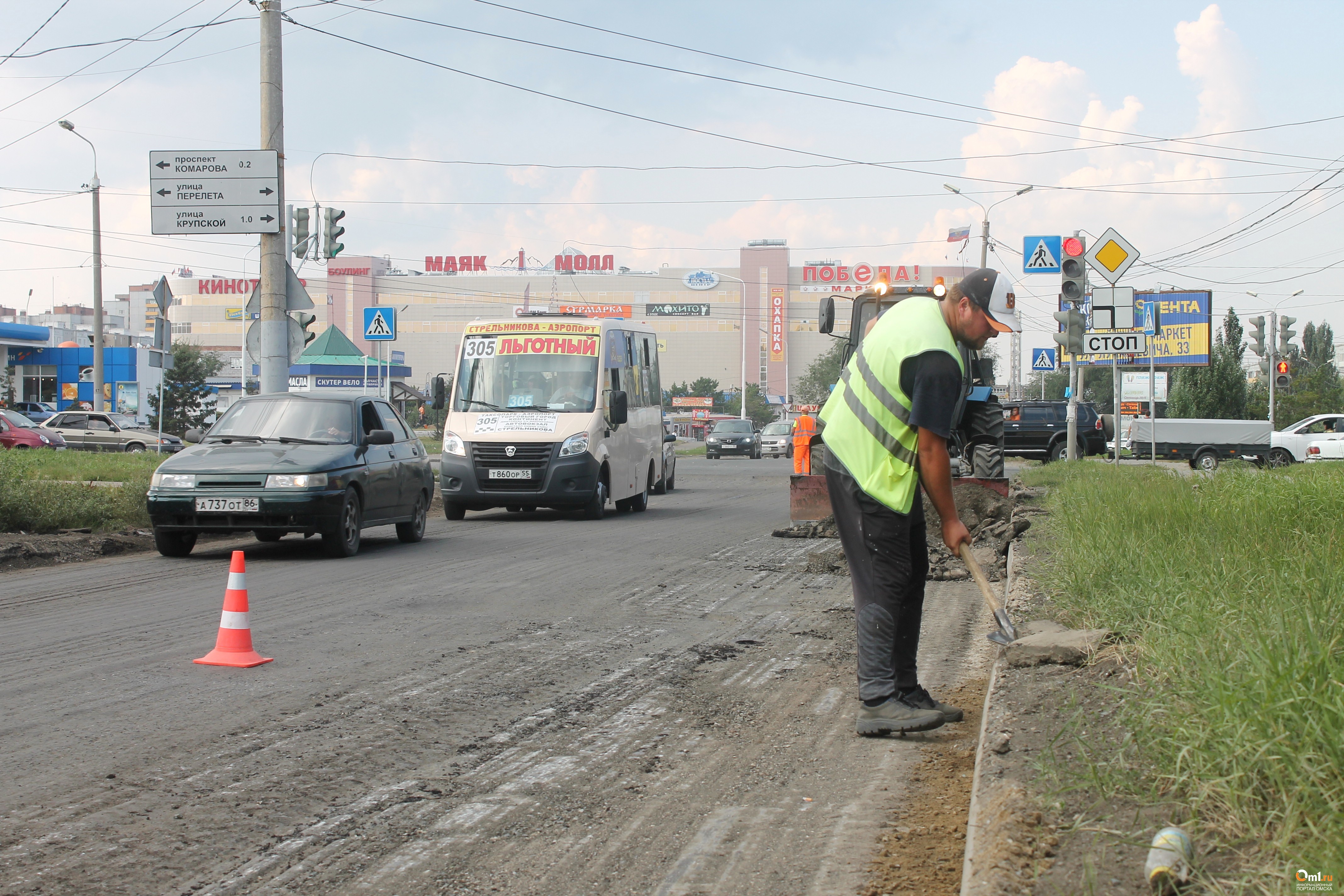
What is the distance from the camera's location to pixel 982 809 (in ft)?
10.7

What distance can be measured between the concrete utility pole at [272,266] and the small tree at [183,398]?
2490 cm

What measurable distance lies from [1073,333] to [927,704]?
13280mm

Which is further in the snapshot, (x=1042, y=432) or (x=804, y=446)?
(x=1042, y=432)

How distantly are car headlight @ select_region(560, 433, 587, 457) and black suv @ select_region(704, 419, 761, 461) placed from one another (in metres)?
31.8

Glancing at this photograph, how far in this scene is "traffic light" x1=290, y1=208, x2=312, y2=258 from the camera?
2059 centimetres

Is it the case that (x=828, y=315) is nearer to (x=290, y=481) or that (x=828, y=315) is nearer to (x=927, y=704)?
(x=290, y=481)

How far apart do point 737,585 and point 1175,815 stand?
6391mm

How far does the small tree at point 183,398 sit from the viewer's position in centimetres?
4116

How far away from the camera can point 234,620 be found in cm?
603

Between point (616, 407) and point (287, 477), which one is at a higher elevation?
point (616, 407)

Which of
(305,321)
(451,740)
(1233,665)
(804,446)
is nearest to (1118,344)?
(804,446)

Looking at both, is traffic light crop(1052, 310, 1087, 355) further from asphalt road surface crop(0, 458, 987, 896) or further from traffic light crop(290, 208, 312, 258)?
traffic light crop(290, 208, 312, 258)

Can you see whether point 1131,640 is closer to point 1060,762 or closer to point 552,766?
point 1060,762

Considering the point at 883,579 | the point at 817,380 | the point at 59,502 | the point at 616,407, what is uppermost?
the point at 817,380
